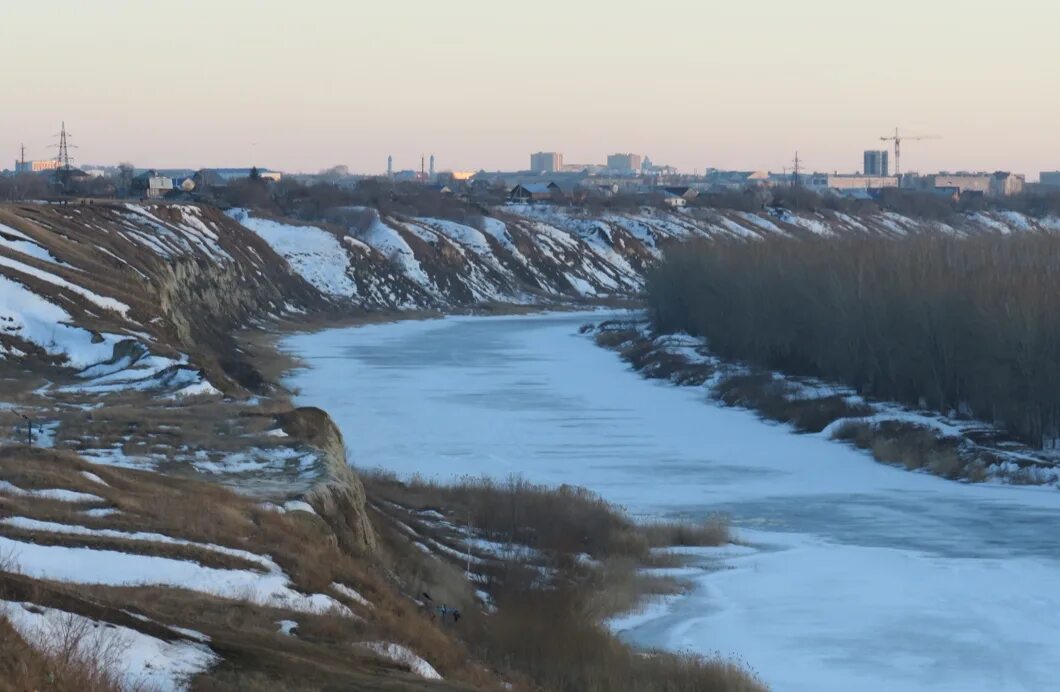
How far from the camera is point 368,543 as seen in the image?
794 inches

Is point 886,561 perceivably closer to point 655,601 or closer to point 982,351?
point 655,601

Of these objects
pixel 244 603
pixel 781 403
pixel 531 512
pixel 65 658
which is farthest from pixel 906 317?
pixel 65 658

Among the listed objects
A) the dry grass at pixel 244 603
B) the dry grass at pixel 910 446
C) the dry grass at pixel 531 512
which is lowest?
the dry grass at pixel 910 446

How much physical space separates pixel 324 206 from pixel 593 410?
77560 millimetres

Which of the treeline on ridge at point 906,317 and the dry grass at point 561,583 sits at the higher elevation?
the treeline on ridge at point 906,317

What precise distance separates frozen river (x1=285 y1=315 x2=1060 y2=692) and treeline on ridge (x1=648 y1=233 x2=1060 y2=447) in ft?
14.7

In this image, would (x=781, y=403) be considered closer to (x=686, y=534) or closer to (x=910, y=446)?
(x=910, y=446)

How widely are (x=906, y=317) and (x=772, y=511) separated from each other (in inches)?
701

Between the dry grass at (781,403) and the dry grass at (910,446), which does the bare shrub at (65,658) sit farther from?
the dry grass at (781,403)

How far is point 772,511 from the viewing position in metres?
31.3

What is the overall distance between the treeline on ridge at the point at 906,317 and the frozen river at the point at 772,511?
4.47 m

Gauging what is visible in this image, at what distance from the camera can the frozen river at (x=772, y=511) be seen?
20.5 metres

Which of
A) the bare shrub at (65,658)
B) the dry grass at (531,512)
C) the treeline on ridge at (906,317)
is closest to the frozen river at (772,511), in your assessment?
the dry grass at (531,512)

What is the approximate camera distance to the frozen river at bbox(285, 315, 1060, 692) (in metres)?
20.5
